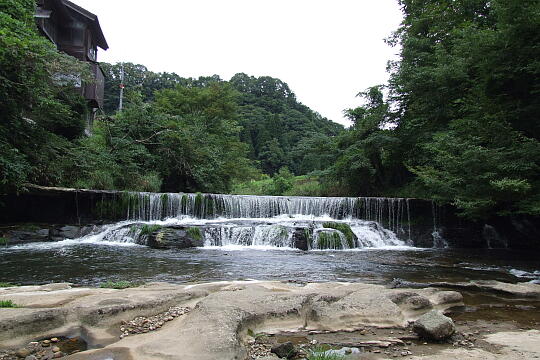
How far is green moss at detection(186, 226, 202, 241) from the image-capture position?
11977 mm

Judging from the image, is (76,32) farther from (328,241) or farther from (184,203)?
(328,241)

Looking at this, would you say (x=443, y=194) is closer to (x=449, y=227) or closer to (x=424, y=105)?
(x=449, y=227)

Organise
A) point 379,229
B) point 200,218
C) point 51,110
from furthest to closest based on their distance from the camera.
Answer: point 200,218
point 379,229
point 51,110

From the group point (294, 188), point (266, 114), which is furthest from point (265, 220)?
point (266, 114)

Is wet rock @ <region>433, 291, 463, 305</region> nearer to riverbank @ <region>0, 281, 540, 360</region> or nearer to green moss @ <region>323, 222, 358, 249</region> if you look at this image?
riverbank @ <region>0, 281, 540, 360</region>

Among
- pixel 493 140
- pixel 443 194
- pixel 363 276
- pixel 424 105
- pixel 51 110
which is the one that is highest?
pixel 424 105

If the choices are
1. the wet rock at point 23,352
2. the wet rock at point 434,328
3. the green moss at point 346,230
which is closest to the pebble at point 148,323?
the wet rock at point 23,352

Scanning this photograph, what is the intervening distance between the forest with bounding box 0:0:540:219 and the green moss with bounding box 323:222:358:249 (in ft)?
10.5

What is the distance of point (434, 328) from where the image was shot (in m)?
3.45

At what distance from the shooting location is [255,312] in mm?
3684

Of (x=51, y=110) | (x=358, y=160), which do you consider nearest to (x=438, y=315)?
(x=51, y=110)

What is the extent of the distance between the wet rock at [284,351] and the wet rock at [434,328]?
4.57 ft

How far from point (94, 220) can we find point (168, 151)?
6.44 m

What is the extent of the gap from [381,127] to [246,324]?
60.3ft
